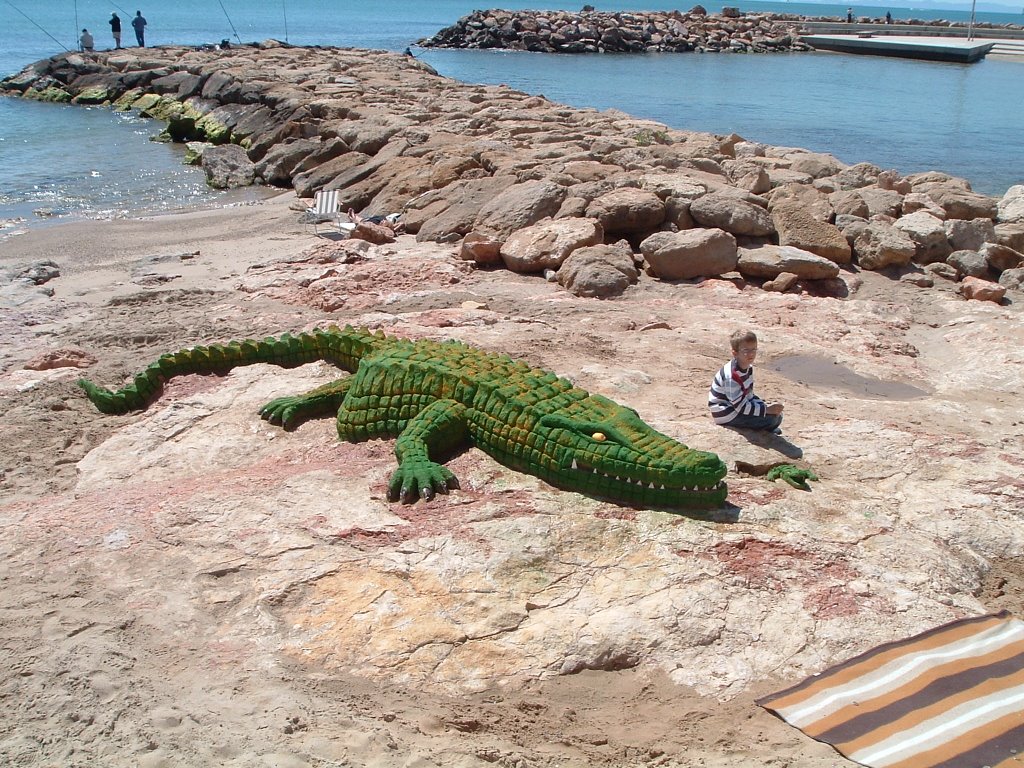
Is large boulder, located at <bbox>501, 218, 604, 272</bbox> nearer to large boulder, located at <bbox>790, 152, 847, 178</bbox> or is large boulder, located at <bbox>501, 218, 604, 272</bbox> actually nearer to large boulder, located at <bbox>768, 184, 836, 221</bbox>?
large boulder, located at <bbox>768, 184, 836, 221</bbox>

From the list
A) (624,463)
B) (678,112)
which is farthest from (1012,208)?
(678,112)

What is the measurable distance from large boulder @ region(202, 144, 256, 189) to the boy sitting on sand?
1284 cm

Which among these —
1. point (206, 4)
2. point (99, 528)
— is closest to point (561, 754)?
point (99, 528)

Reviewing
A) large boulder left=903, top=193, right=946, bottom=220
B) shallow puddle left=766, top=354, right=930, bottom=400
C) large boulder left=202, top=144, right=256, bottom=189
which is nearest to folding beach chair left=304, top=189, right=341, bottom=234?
large boulder left=202, top=144, right=256, bottom=189

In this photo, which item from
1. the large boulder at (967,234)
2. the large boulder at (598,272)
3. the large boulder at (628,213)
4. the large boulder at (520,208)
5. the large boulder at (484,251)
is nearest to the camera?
the large boulder at (598,272)

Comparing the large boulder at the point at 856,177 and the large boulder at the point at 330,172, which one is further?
the large boulder at the point at 330,172

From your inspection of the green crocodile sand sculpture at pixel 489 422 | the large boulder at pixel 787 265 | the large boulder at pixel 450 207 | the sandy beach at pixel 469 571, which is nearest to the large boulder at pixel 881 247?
the large boulder at pixel 787 265

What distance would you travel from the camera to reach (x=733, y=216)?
9.48 meters

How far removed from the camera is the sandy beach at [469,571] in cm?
328

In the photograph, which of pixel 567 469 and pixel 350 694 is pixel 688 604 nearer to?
pixel 567 469

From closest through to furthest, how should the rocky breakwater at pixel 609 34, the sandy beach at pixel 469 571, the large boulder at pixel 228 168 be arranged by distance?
the sandy beach at pixel 469 571, the large boulder at pixel 228 168, the rocky breakwater at pixel 609 34

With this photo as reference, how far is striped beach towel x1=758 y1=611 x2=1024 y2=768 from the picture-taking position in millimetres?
3158

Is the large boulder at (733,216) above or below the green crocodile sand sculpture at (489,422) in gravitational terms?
above

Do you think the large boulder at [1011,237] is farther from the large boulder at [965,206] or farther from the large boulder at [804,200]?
the large boulder at [804,200]
